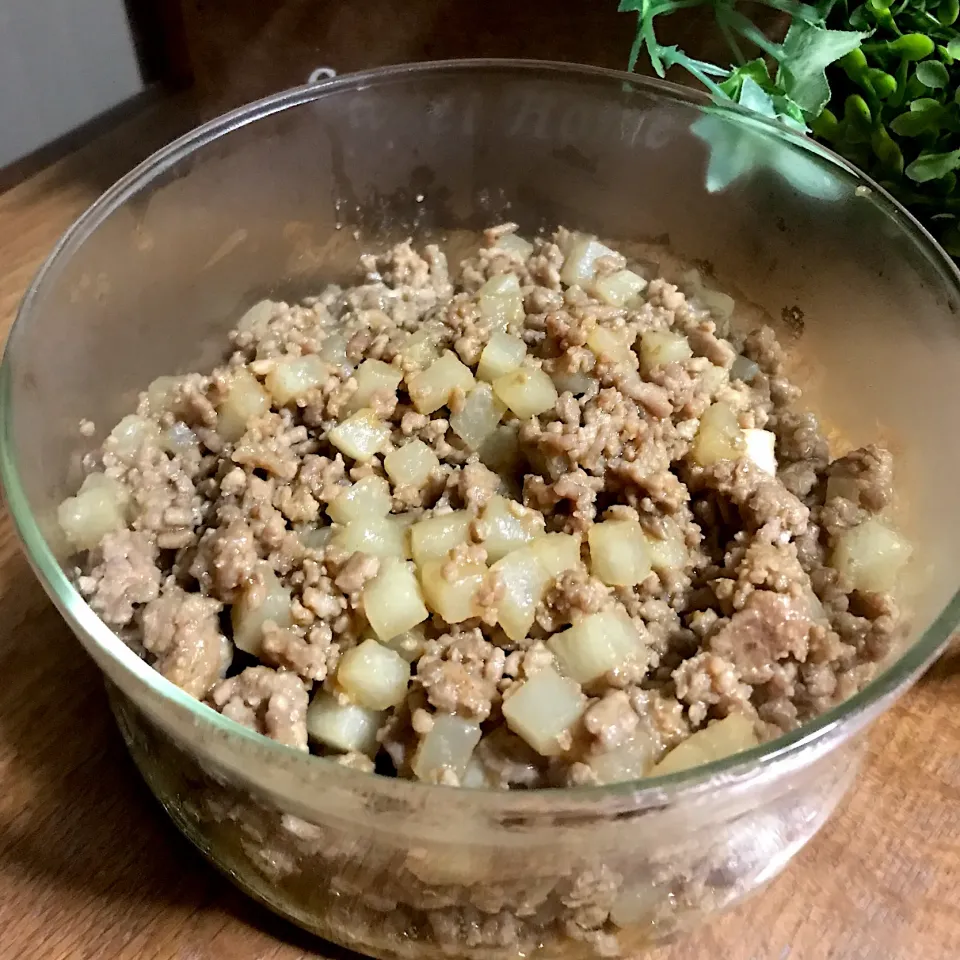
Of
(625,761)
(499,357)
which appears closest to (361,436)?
(499,357)

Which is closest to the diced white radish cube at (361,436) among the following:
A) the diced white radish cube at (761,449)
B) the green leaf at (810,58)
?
the diced white radish cube at (761,449)

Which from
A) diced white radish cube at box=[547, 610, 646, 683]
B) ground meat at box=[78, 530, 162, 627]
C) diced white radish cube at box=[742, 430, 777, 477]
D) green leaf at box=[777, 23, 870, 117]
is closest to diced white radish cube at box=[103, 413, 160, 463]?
ground meat at box=[78, 530, 162, 627]

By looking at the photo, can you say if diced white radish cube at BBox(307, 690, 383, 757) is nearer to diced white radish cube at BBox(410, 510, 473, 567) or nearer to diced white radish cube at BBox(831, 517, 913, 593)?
diced white radish cube at BBox(410, 510, 473, 567)

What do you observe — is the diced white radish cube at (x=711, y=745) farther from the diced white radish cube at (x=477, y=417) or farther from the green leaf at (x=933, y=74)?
the green leaf at (x=933, y=74)

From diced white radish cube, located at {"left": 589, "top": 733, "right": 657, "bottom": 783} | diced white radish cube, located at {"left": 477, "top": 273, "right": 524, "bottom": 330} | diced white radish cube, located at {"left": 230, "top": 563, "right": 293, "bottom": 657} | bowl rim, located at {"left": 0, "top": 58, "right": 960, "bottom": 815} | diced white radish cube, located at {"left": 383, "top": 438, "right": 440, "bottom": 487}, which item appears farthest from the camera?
diced white radish cube, located at {"left": 477, "top": 273, "right": 524, "bottom": 330}

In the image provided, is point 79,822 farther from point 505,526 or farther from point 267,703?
point 505,526

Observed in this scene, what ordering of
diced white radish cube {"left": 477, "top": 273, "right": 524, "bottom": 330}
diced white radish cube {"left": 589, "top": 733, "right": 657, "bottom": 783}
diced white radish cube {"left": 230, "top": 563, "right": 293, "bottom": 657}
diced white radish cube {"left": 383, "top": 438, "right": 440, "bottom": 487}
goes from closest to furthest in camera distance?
diced white radish cube {"left": 589, "top": 733, "right": 657, "bottom": 783}
diced white radish cube {"left": 230, "top": 563, "right": 293, "bottom": 657}
diced white radish cube {"left": 383, "top": 438, "right": 440, "bottom": 487}
diced white radish cube {"left": 477, "top": 273, "right": 524, "bottom": 330}
